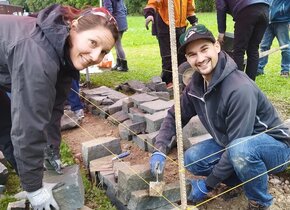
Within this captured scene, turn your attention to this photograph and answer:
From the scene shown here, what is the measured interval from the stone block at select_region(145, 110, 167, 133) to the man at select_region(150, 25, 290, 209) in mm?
727

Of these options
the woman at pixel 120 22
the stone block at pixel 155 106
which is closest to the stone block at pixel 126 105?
the stone block at pixel 155 106

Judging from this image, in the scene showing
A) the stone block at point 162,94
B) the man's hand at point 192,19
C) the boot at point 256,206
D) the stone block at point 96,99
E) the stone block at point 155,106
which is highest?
the man's hand at point 192,19

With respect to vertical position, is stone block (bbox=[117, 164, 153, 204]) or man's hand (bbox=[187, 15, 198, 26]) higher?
man's hand (bbox=[187, 15, 198, 26])

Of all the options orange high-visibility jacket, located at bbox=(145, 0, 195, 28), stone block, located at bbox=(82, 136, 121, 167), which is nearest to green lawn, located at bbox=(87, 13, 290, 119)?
orange high-visibility jacket, located at bbox=(145, 0, 195, 28)

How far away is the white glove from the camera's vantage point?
2.00 meters

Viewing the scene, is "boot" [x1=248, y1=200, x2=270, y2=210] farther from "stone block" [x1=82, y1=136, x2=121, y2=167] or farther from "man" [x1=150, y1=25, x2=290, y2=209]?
"stone block" [x1=82, y1=136, x2=121, y2=167]

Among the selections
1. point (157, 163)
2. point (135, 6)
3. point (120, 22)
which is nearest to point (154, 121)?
point (157, 163)

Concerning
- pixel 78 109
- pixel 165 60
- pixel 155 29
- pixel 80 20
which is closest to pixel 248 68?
pixel 165 60

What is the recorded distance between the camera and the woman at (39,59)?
1.71 meters

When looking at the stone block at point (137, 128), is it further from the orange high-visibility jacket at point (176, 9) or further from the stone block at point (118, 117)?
the orange high-visibility jacket at point (176, 9)

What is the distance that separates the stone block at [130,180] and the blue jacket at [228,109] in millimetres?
236

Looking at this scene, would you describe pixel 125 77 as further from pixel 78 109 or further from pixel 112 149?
pixel 112 149

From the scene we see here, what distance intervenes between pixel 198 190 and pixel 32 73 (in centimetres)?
143

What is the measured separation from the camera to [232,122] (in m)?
2.25
